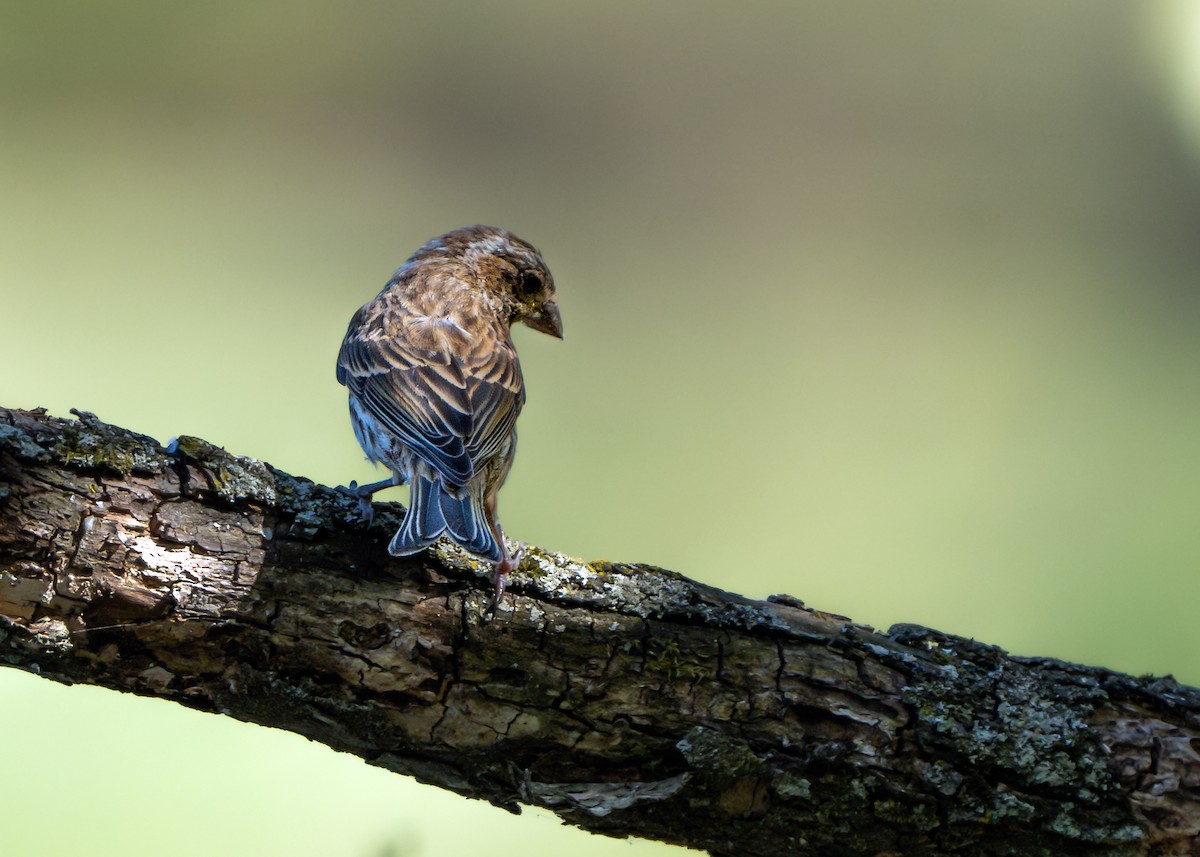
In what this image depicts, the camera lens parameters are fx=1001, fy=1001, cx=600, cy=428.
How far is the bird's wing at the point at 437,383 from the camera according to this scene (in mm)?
2377

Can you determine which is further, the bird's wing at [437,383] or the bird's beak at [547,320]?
the bird's beak at [547,320]

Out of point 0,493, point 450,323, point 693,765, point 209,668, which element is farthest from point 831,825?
point 450,323

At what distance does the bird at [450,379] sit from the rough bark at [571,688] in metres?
0.13

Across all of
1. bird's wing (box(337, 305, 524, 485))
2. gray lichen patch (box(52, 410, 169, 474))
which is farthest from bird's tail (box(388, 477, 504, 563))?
gray lichen patch (box(52, 410, 169, 474))

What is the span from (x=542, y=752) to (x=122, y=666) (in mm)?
Answer: 731

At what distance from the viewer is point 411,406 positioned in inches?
97.7

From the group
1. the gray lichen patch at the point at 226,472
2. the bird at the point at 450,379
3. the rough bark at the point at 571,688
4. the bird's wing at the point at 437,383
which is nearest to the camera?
the rough bark at the point at 571,688

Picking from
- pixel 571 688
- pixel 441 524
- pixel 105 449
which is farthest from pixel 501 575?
pixel 105 449

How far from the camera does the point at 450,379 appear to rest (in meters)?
2.59

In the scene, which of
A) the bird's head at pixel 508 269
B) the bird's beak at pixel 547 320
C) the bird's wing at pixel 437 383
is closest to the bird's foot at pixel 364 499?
the bird's wing at pixel 437 383

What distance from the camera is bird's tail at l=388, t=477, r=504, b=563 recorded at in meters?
1.81

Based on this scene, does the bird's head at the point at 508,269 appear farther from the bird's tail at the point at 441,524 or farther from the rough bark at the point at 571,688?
the rough bark at the point at 571,688

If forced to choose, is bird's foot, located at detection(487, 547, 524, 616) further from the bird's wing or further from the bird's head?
the bird's head

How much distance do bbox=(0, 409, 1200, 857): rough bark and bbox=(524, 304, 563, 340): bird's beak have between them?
1637 millimetres
